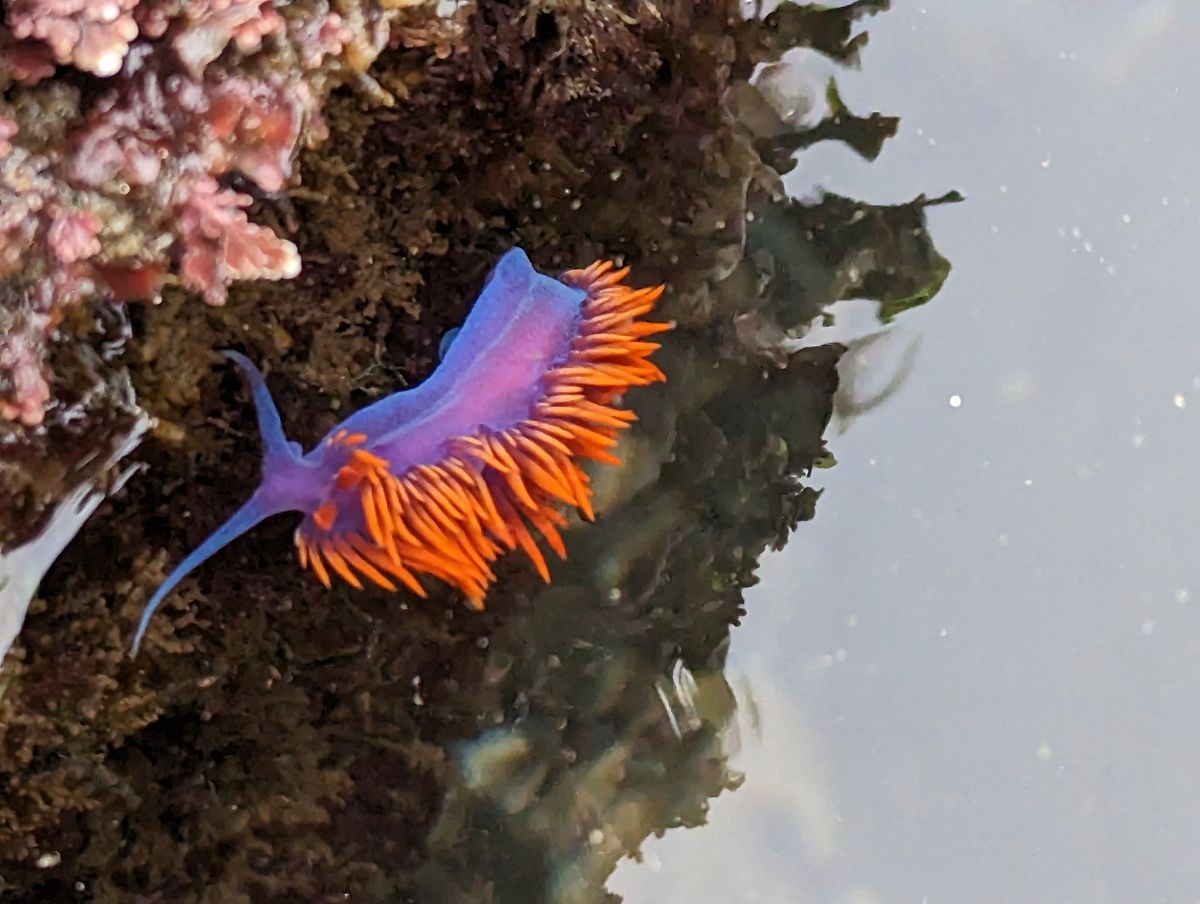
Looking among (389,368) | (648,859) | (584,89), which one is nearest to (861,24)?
(584,89)

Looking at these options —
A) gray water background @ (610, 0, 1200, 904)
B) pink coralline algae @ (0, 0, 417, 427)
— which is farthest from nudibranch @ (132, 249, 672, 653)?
gray water background @ (610, 0, 1200, 904)

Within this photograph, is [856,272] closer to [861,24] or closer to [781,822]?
[861,24]

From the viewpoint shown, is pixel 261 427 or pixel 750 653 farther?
pixel 750 653

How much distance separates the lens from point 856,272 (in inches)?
74.2

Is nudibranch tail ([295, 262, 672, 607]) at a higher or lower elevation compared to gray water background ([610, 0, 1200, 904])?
higher

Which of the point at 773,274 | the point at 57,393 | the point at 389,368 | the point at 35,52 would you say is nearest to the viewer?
the point at 35,52

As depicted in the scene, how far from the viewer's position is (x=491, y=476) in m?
1.35

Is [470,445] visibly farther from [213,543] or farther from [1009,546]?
[1009,546]

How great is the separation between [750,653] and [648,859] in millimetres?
481

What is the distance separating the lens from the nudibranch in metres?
1.30

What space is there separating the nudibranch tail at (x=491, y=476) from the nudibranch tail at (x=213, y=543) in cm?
7

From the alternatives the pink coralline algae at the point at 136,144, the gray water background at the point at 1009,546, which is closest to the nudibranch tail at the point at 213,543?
the pink coralline algae at the point at 136,144

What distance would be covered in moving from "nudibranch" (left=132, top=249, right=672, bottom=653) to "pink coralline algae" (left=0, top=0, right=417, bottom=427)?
0.80 feet

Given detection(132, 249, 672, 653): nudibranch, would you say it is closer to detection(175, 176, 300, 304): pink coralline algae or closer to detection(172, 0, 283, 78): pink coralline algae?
detection(175, 176, 300, 304): pink coralline algae
